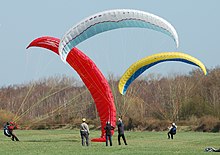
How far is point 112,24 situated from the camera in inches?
768

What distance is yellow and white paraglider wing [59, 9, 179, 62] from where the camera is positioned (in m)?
18.9

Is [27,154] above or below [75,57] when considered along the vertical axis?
below

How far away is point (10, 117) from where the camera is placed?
53438 millimetres

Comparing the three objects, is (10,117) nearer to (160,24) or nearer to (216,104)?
(216,104)

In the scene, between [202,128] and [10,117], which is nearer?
[202,128]

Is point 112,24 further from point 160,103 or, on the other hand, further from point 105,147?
point 160,103

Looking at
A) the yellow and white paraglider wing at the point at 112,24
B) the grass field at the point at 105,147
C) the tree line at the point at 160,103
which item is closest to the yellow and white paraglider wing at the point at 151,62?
the grass field at the point at 105,147

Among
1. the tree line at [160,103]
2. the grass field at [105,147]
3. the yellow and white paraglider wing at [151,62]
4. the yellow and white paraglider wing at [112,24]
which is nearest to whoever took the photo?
the grass field at [105,147]

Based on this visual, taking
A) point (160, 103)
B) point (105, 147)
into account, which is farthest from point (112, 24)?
point (160, 103)

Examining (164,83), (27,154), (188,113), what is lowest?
(27,154)

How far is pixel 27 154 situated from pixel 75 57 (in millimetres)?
7813

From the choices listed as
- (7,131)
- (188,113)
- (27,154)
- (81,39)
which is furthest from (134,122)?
(27,154)

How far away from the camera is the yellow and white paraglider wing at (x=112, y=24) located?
18.9m

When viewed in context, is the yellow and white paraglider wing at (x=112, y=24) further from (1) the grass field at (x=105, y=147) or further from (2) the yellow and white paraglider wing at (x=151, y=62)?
(1) the grass field at (x=105, y=147)
